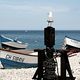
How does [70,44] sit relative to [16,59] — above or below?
above

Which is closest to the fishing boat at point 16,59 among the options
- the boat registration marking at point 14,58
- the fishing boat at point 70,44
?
the boat registration marking at point 14,58

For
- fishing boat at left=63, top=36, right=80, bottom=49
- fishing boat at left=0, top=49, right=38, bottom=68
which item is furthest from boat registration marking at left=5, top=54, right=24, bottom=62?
fishing boat at left=63, top=36, right=80, bottom=49

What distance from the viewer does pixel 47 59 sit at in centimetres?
842

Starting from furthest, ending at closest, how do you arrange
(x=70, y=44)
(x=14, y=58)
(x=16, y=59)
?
(x=70, y=44), (x=16, y=59), (x=14, y=58)

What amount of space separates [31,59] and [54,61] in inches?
673

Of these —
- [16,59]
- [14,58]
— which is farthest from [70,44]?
[14,58]

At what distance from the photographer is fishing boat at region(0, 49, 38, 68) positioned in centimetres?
2522

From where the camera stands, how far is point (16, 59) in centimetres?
2584

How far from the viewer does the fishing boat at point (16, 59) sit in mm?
25219

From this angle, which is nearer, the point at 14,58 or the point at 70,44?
the point at 14,58

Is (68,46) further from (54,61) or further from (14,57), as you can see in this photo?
(54,61)

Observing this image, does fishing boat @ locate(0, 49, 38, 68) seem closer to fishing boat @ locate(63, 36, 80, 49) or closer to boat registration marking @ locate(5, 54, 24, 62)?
boat registration marking @ locate(5, 54, 24, 62)

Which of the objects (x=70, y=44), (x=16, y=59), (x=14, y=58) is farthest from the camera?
(x=70, y=44)

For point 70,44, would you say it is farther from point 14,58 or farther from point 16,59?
point 14,58
